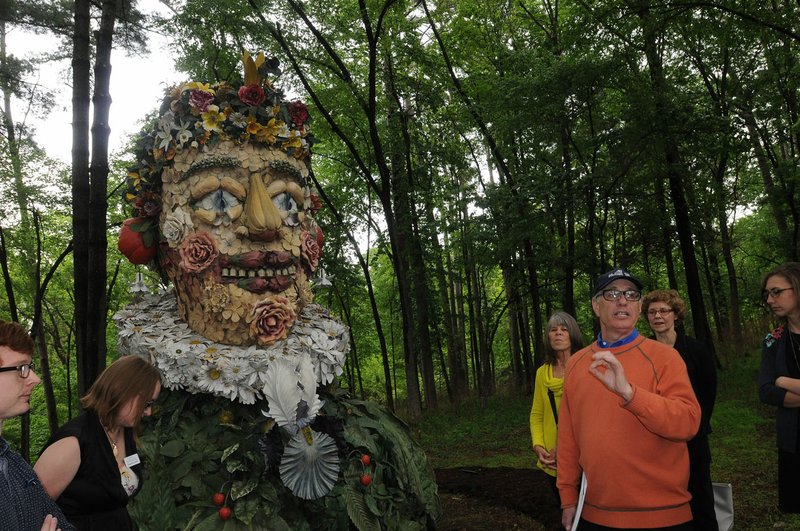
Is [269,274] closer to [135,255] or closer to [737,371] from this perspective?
[135,255]

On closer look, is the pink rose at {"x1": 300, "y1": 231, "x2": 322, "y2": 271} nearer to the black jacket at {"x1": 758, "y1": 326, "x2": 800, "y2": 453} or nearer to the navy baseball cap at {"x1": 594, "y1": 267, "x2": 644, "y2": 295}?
the navy baseball cap at {"x1": 594, "y1": 267, "x2": 644, "y2": 295}

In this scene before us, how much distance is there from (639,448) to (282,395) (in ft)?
6.54

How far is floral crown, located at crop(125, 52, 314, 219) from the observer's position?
4.03 meters

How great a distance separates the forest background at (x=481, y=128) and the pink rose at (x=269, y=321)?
940 millimetres

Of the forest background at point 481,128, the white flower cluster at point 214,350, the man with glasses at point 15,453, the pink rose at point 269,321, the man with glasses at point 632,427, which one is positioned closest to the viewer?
the man with glasses at point 15,453

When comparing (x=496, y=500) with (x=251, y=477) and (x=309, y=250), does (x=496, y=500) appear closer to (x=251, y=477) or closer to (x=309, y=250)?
(x=251, y=477)

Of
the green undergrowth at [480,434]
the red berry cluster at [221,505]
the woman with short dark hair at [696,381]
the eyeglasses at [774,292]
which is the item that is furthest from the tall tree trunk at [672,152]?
the red berry cluster at [221,505]

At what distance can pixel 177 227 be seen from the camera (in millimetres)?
3988

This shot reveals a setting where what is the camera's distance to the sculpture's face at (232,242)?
388cm

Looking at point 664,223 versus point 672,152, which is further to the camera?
point 664,223

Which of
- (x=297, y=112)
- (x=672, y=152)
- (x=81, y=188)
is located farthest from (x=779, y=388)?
(x=672, y=152)

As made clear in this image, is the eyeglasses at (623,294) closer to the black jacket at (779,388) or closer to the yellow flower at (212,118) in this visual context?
the black jacket at (779,388)

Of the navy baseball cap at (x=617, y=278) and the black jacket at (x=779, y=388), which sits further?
the black jacket at (x=779, y=388)

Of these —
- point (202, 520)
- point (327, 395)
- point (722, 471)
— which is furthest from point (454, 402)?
point (202, 520)
